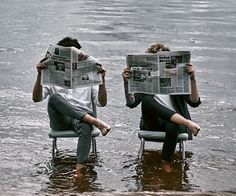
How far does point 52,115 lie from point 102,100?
58 cm

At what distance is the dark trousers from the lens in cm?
708

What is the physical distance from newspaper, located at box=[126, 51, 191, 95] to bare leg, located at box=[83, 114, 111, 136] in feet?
1.96

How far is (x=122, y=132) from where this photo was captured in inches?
347

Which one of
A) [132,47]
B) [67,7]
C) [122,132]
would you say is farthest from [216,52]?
[67,7]

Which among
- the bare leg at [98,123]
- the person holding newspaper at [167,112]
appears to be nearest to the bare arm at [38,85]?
the bare leg at [98,123]

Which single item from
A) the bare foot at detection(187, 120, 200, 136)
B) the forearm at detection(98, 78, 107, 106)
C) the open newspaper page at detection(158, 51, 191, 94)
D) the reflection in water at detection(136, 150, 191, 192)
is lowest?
the reflection in water at detection(136, 150, 191, 192)

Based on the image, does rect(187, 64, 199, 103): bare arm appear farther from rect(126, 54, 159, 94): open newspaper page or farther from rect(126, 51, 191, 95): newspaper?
rect(126, 54, 159, 94): open newspaper page

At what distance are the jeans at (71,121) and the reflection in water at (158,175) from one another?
0.65 m

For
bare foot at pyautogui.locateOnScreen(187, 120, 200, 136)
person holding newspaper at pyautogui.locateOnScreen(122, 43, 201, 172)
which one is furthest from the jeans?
bare foot at pyautogui.locateOnScreen(187, 120, 200, 136)

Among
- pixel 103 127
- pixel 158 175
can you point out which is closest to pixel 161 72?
pixel 103 127

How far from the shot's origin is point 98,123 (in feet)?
23.1

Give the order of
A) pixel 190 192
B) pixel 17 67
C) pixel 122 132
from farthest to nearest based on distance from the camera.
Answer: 1. pixel 17 67
2. pixel 122 132
3. pixel 190 192

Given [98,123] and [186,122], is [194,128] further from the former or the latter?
[98,123]

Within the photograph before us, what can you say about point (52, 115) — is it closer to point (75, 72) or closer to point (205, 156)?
point (75, 72)
